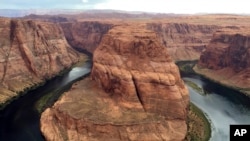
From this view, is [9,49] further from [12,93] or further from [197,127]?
[197,127]

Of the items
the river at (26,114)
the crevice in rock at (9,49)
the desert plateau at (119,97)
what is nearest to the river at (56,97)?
the river at (26,114)

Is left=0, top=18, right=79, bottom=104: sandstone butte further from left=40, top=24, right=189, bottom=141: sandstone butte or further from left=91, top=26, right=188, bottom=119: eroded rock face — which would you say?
left=91, top=26, right=188, bottom=119: eroded rock face

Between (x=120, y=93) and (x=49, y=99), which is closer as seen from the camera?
(x=120, y=93)

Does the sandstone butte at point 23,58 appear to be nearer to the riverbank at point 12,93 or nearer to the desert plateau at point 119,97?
the riverbank at point 12,93

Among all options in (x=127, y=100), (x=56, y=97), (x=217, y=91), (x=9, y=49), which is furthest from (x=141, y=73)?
(x=9, y=49)

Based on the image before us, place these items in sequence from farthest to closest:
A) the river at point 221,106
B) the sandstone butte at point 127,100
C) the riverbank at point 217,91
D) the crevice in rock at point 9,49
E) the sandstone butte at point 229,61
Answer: the sandstone butte at point 229,61 < the crevice in rock at point 9,49 < the river at point 221,106 < the riverbank at point 217,91 < the sandstone butte at point 127,100
